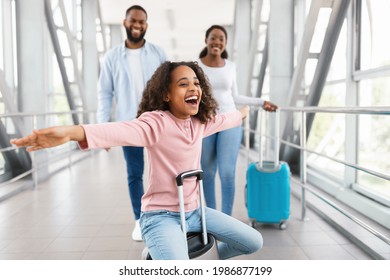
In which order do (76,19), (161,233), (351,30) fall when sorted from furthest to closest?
(76,19) → (351,30) → (161,233)

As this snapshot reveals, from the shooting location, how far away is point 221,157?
223cm

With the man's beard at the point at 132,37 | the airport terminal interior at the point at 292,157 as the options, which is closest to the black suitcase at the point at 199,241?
the airport terminal interior at the point at 292,157

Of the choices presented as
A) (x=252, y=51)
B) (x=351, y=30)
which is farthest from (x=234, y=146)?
(x=252, y=51)

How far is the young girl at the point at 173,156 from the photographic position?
123 cm

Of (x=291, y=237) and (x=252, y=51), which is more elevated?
(x=252, y=51)

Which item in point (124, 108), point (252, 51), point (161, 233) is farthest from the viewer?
point (252, 51)

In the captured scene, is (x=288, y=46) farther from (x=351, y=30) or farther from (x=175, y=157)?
(x=175, y=157)

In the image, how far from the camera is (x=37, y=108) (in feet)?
→ 13.5

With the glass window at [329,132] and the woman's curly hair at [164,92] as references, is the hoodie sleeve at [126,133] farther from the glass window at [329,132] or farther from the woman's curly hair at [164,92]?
the glass window at [329,132]

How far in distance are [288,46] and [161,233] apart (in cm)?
297

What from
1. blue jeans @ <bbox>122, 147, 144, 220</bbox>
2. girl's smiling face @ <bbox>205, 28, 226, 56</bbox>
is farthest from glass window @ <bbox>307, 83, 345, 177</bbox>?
blue jeans @ <bbox>122, 147, 144, 220</bbox>

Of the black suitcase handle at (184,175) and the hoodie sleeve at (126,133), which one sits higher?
the hoodie sleeve at (126,133)

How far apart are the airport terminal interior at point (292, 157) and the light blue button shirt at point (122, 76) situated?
2.29ft

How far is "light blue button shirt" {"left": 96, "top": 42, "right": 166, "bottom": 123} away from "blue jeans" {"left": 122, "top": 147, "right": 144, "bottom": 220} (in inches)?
6.9
